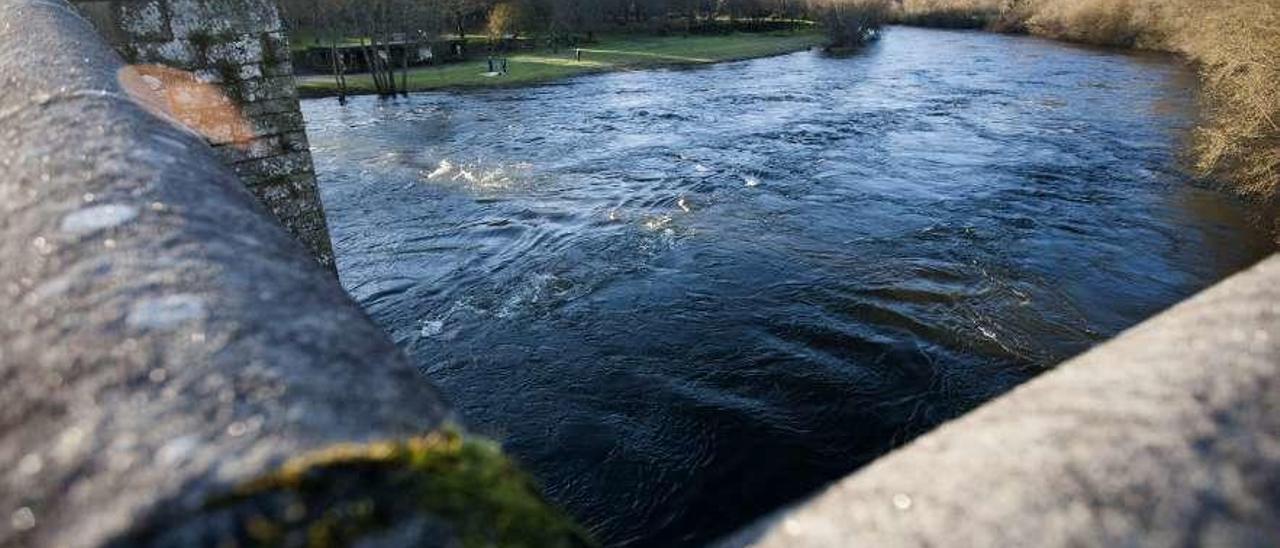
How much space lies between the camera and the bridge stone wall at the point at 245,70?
5.00 m

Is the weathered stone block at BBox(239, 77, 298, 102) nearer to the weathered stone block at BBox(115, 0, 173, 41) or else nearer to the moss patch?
the weathered stone block at BBox(115, 0, 173, 41)

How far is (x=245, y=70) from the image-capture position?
5.60 m

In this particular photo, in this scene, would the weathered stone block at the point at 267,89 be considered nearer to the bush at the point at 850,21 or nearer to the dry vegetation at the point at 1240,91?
the dry vegetation at the point at 1240,91

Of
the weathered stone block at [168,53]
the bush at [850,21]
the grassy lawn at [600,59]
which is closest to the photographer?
the weathered stone block at [168,53]

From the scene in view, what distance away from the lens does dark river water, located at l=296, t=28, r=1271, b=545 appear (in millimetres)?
7793

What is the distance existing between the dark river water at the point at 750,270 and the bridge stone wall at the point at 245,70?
→ 3374mm

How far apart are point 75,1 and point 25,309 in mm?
5091

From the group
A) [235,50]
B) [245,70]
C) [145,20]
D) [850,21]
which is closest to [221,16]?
[235,50]

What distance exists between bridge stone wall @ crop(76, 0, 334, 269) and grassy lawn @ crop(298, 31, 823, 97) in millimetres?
31246

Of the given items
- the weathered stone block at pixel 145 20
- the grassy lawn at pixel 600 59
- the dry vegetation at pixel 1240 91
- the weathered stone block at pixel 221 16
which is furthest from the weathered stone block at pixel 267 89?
the grassy lawn at pixel 600 59

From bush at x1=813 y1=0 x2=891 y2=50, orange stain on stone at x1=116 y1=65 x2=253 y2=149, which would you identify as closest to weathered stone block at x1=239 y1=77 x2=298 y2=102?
A: orange stain on stone at x1=116 y1=65 x2=253 y2=149

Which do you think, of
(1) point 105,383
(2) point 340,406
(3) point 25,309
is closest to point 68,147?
(3) point 25,309

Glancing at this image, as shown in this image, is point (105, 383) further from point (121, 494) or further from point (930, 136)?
point (930, 136)

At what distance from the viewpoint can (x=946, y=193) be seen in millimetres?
15430
